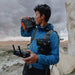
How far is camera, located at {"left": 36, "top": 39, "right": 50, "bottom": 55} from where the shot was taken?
1.46m

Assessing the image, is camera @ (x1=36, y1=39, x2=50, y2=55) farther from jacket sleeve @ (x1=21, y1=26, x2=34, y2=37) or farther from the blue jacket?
jacket sleeve @ (x1=21, y1=26, x2=34, y2=37)

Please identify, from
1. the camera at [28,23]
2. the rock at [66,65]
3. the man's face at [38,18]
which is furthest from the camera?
the rock at [66,65]

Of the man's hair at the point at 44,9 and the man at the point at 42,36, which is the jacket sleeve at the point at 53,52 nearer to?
the man at the point at 42,36

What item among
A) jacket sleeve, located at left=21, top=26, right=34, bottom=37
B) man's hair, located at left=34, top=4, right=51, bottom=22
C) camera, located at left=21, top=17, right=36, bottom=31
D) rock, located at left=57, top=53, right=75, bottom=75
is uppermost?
man's hair, located at left=34, top=4, right=51, bottom=22

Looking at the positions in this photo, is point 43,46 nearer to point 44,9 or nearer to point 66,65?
point 44,9

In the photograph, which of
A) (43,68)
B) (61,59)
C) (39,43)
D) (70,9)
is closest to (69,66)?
(61,59)

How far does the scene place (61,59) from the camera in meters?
4.67

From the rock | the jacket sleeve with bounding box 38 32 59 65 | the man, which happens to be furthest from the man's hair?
the rock

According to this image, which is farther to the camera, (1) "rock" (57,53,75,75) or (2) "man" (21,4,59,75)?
(1) "rock" (57,53,75,75)

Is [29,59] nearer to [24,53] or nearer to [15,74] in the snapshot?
[24,53]

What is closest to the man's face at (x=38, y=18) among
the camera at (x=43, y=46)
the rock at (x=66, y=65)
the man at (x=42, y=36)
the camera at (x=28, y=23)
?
the man at (x=42, y=36)

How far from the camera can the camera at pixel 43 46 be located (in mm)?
1459

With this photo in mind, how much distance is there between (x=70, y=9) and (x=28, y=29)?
410 cm

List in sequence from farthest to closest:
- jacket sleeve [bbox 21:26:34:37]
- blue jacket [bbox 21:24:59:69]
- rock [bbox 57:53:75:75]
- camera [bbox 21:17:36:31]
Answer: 1. rock [bbox 57:53:75:75]
2. jacket sleeve [bbox 21:26:34:37]
3. camera [bbox 21:17:36:31]
4. blue jacket [bbox 21:24:59:69]
